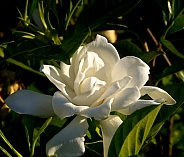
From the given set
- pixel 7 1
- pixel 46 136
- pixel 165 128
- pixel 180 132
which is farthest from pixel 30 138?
pixel 180 132

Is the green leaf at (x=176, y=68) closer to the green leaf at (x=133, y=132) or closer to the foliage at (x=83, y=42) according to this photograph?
the foliage at (x=83, y=42)

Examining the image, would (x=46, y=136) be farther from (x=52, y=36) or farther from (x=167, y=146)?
(x=167, y=146)

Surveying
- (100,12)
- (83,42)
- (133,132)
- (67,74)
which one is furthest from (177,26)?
(133,132)

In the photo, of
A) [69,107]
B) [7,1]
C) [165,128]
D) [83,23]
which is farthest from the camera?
[165,128]

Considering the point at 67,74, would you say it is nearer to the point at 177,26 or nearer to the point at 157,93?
the point at 157,93

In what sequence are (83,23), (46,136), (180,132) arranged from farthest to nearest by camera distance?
(180,132) → (83,23) → (46,136)

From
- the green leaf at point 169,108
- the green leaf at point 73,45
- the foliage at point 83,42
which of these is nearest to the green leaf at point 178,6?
the foliage at point 83,42
